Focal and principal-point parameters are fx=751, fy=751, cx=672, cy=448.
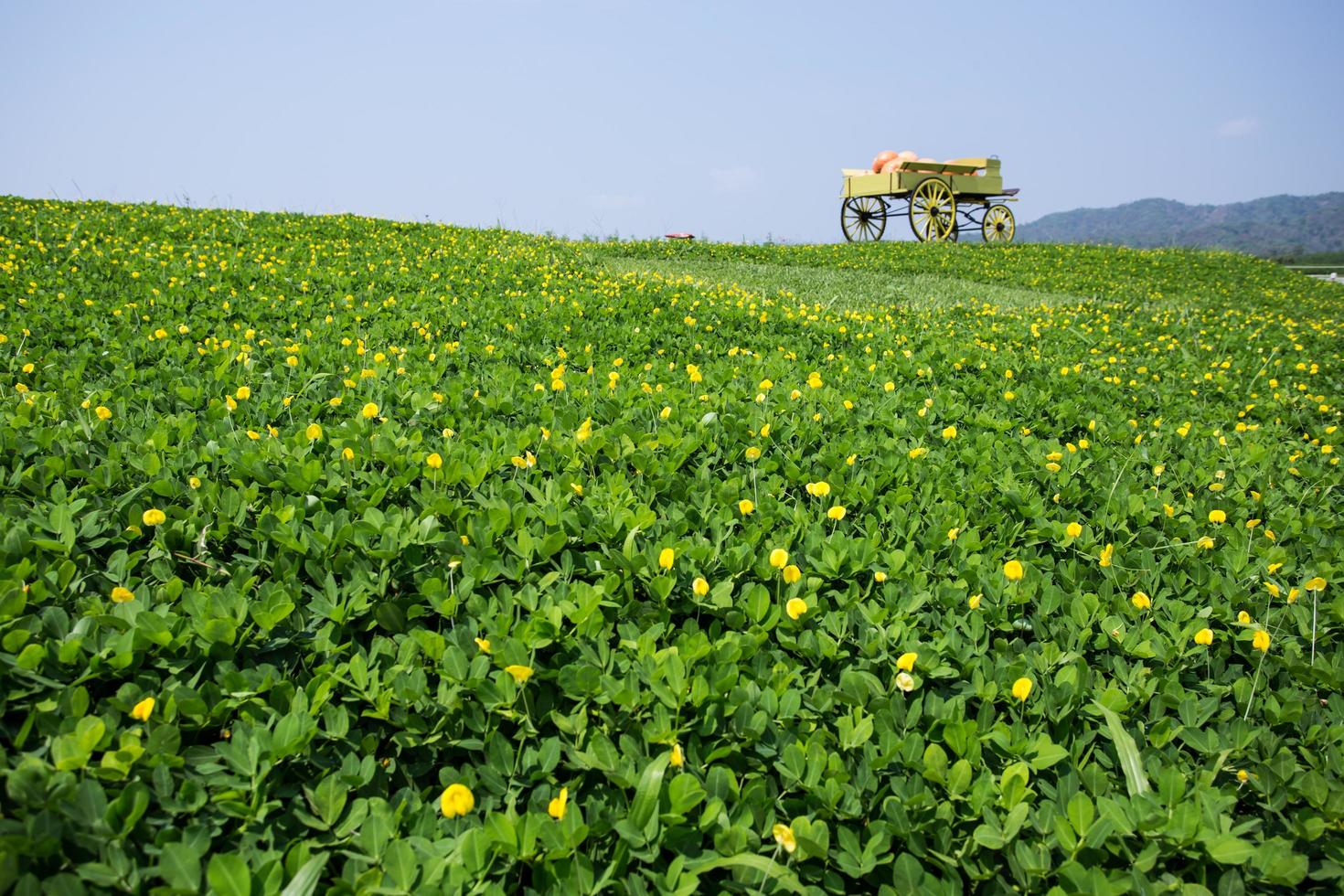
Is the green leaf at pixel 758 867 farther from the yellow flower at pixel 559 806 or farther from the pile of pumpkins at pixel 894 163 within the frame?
the pile of pumpkins at pixel 894 163

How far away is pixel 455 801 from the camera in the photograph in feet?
4.09

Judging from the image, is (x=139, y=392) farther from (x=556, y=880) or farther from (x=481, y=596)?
(x=556, y=880)

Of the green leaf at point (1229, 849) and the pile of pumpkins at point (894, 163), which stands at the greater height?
the pile of pumpkins at point (894, 163)

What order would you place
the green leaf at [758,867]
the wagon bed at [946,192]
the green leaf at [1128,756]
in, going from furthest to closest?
the wagon bed at [946,192], the green leaf at [1128,756], the green leaf at [758,867]

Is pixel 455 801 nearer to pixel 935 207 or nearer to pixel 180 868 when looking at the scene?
pixel 180 868

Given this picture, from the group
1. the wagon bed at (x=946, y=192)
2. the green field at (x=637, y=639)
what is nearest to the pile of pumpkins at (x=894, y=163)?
the wagon bed at (x=946, y=192)

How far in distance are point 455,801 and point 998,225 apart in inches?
865

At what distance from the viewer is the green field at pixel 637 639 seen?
1.30 m

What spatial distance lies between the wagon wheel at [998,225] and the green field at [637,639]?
59.7ft

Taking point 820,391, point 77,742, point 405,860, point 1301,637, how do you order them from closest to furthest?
point 405,860, point 77,742, point 1301,637, point 820,391

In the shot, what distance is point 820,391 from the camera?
3.70m

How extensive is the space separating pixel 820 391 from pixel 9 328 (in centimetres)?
432

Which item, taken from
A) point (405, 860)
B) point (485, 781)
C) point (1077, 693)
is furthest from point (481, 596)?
point (1077, 693)

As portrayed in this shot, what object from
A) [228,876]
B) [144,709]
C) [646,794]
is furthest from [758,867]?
[144,709]
